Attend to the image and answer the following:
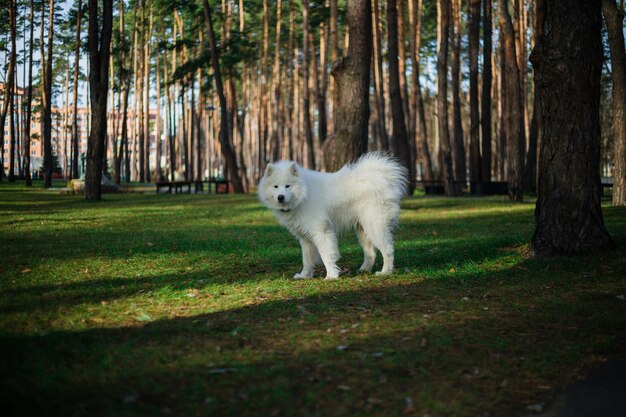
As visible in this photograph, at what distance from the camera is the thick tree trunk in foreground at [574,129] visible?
9.15 meters

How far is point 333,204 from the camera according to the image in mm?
8898

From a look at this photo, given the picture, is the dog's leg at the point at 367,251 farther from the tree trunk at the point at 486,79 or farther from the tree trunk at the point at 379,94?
the tree trunk at the point at 379,94

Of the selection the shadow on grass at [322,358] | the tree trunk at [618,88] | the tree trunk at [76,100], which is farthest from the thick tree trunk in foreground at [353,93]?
the tree trunk at [76,100]

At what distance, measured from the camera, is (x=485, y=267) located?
9180mm

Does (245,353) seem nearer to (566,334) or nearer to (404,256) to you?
(566,334)

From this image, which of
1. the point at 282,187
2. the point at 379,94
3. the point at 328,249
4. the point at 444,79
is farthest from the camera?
the point at 379,94

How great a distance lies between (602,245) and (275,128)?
41885 millimetres

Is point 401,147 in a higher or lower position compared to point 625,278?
higher

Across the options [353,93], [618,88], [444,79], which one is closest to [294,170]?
[353,93]

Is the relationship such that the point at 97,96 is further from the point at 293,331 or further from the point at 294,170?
the point at 293,331

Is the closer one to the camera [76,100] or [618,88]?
[618,88]

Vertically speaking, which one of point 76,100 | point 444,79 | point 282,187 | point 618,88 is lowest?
point 282,187

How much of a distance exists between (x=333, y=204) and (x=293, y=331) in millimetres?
3460

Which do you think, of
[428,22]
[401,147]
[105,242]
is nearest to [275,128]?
[428,22]
